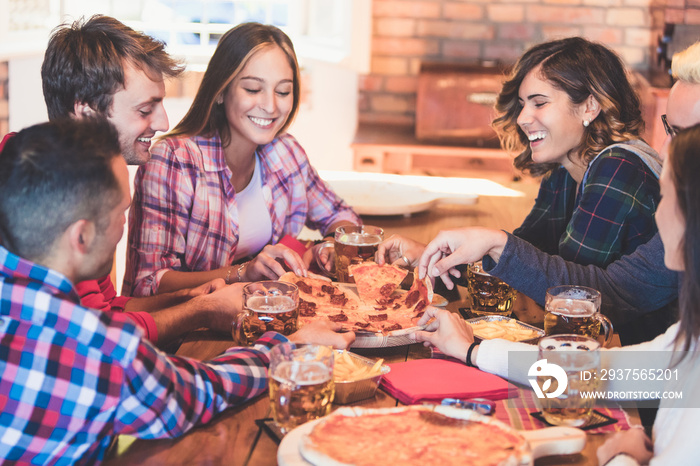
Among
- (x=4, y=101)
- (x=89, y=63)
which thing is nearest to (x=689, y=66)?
(x=89, y=63)

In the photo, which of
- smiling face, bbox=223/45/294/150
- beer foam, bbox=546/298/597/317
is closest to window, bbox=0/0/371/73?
smiling face, bbox=223/45/294/150

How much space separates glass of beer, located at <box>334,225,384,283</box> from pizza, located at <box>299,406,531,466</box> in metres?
0.82

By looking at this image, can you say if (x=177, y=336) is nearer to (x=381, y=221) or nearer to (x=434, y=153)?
(x=381, y=221)

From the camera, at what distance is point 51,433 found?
3.78 feet

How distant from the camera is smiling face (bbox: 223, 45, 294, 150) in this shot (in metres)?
2.40

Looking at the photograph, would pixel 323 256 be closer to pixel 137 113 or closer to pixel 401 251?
pixel 401 251

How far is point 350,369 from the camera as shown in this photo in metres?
1.39

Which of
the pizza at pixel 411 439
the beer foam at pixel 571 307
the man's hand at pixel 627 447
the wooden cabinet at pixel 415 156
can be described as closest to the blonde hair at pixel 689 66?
the beer foam at pixel 571 307

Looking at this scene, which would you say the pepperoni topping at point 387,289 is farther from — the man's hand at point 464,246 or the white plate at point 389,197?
the white plate at point 389,197

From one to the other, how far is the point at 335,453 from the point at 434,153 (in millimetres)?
3767

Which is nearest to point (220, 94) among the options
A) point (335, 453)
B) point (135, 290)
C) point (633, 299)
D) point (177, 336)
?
point (135, 290)

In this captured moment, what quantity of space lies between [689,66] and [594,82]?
9.8 inches

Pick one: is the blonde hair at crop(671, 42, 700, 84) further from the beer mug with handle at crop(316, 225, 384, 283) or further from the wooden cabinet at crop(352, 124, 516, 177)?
the wooden cabinet at crop(352, 124, 516, 177)

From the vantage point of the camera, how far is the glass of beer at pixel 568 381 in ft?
4.10
